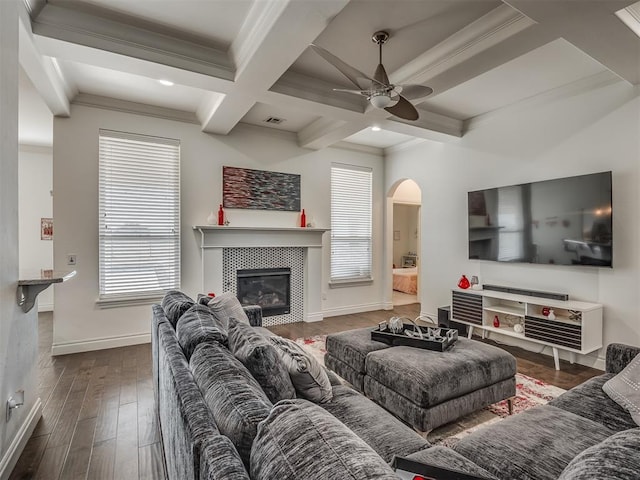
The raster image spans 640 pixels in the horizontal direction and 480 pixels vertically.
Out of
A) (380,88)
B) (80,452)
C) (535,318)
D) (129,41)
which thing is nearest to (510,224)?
(535,318)

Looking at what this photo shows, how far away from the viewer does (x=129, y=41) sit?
2.67 metres

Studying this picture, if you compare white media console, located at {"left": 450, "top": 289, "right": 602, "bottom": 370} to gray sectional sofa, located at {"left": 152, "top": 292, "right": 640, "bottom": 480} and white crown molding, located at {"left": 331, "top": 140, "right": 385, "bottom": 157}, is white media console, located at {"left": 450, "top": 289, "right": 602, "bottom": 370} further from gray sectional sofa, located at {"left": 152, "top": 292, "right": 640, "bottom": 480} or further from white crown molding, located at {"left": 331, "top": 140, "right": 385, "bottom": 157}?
white crown molding, located at {"left": 331, "top": 140, "right": 385, "bottom": 157}

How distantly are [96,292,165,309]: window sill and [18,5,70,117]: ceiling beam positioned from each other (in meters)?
2.20

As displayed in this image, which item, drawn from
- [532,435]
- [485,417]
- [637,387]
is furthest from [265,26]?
[485,417]

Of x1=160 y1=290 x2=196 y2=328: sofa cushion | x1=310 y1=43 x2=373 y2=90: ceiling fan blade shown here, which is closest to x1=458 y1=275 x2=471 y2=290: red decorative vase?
x1=310 y1=43 x2=373 y2=90: ceiling fan blade

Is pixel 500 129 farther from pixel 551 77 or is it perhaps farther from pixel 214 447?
pixel 214 447

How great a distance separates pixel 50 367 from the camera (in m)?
3.47

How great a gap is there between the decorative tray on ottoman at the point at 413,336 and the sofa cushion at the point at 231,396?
1601mm

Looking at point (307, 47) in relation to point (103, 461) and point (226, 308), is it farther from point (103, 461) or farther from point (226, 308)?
point (103, 461)

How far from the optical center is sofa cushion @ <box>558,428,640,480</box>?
2.37 feet

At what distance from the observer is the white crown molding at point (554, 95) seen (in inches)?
133

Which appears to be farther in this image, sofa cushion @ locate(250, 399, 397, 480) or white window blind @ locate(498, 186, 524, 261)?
white window blind @ locate(498, 186, 524, 261)

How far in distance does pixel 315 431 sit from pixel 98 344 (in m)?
4.23

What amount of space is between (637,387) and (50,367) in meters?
4.81
